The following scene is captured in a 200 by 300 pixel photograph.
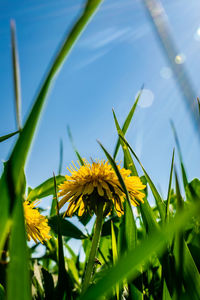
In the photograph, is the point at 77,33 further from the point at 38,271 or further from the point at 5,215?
the point at 38,271

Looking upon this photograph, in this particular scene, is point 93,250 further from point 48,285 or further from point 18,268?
point 18,268

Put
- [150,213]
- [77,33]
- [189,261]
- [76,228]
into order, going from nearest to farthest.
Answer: [77,33] → [189,261] → [150,213] → [76,228]

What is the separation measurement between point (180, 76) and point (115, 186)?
0.57m

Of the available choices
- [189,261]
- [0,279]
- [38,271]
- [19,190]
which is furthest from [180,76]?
[38,271]

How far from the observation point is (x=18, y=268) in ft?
0.61

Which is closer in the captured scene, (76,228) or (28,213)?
(28,213)

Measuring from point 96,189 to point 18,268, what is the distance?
0.54 metres

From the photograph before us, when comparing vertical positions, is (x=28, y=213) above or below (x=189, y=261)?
above

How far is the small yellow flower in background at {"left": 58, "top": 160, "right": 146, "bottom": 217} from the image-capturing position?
69 cm

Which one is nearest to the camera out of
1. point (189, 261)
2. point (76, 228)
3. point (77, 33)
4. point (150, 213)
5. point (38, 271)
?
point (77, 33)

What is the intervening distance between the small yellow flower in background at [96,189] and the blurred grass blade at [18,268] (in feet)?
1.56

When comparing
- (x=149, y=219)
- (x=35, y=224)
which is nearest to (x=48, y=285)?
(x=35, y=224)

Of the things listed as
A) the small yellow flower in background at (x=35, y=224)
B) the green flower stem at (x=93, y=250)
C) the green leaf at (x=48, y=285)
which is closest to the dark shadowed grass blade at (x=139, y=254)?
the green flower stem at (x=93, y=250)

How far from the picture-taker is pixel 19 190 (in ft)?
0.69
